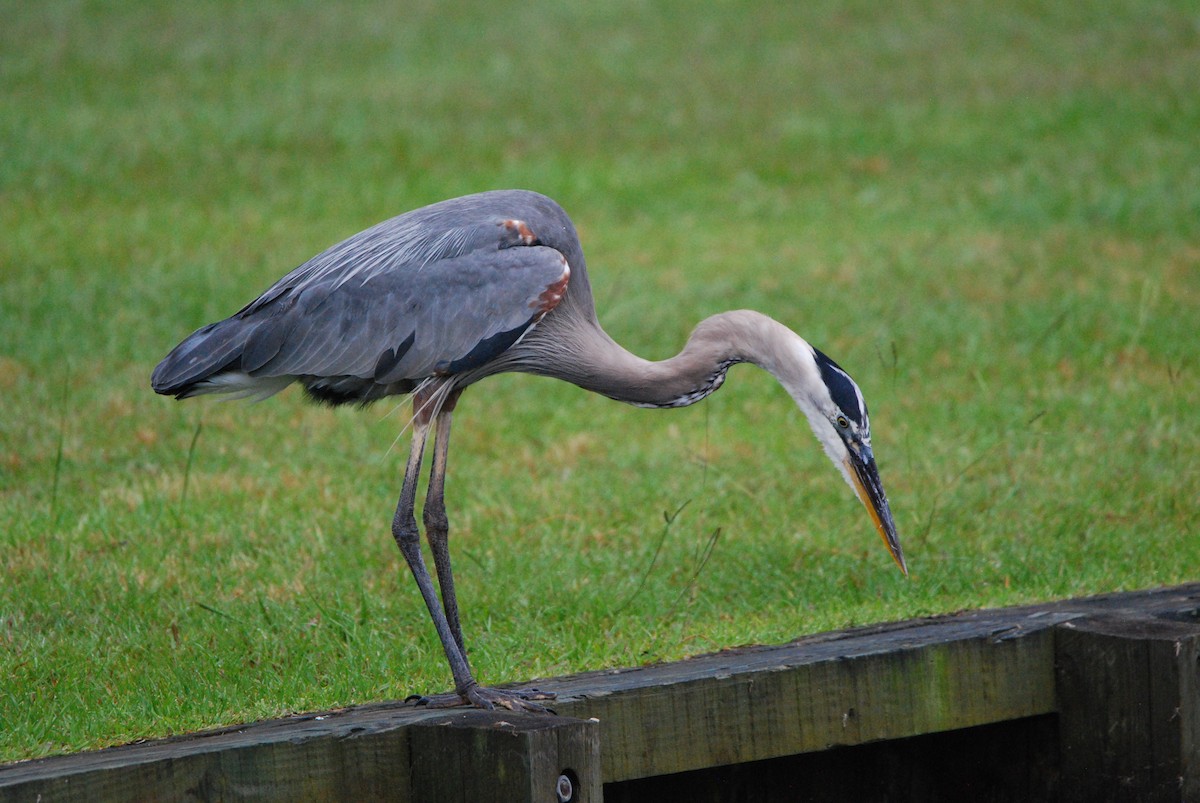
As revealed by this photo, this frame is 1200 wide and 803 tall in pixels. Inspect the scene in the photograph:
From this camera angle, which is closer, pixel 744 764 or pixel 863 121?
pixel 744 764

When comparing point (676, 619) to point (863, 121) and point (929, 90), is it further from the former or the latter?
point (929, 90)

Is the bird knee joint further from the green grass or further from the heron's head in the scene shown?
the heron's head

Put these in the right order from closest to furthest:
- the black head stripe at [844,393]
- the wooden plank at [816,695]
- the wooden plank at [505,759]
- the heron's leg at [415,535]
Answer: the wooden plank at [505,759]
the wooden plank at [816,695]
the heron's leg at [415,535]
the black head stripe at [844,393]

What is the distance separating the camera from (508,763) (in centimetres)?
361

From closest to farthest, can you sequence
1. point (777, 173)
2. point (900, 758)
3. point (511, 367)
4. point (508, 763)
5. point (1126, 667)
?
point (508, 763) → point (1126, 667) → point (900, 758) → point (511, 367) → point (777, 173)

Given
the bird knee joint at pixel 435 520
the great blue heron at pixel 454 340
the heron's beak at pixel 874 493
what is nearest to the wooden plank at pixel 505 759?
the great blue heron at pixel 454 340

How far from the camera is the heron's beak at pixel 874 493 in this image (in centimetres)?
502

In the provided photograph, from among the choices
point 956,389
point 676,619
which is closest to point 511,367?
point 676,619

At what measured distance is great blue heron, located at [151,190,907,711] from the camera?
5.11m

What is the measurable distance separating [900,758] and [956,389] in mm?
4364

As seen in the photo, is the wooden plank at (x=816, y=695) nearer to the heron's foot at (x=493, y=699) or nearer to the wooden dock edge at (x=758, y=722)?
the wooden dock edge at (x=758, y=722)

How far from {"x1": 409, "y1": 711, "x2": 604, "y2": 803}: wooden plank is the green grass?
95 centimetres

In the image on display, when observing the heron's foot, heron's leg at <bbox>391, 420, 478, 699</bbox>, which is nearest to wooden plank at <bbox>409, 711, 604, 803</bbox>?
the heron's foot

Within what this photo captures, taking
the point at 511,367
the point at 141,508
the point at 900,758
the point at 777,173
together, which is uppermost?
the point at 777,173
